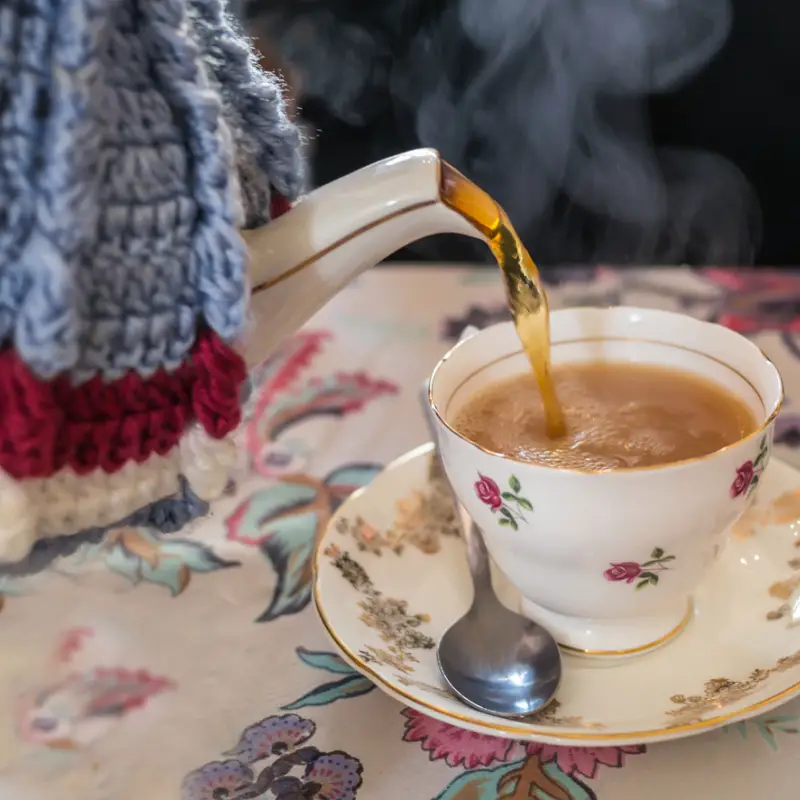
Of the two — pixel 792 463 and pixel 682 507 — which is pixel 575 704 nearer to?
pixel 682 507

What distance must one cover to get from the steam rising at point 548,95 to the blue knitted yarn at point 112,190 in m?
1.01

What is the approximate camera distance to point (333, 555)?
615 millimetres

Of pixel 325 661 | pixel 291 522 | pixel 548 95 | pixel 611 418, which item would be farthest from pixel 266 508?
pixel 548 95

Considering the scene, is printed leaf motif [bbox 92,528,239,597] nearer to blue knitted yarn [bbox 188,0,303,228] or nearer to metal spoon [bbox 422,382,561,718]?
metal spoon [bbox 422,382,561,718]

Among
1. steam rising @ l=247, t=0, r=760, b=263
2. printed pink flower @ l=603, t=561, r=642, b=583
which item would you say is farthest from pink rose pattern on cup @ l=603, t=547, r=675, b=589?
steam rising @ l=247, t=0, r=760, b=263

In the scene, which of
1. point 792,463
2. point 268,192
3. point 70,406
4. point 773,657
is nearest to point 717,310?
point 792,463

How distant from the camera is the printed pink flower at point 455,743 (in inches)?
19.1

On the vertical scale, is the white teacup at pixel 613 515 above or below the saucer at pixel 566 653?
above

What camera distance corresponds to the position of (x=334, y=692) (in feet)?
1.76

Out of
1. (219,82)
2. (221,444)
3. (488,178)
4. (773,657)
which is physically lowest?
(488,178)

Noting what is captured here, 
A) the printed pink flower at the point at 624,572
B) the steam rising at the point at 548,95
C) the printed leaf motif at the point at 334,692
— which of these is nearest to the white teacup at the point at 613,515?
the printed pink flower at the point at 624,572

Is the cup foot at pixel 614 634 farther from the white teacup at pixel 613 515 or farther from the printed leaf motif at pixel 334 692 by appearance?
the printed leaf motif at pixel 334 692

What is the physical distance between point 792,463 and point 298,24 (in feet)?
3.38

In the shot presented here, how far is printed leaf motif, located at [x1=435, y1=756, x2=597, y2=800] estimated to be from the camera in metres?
0.46
